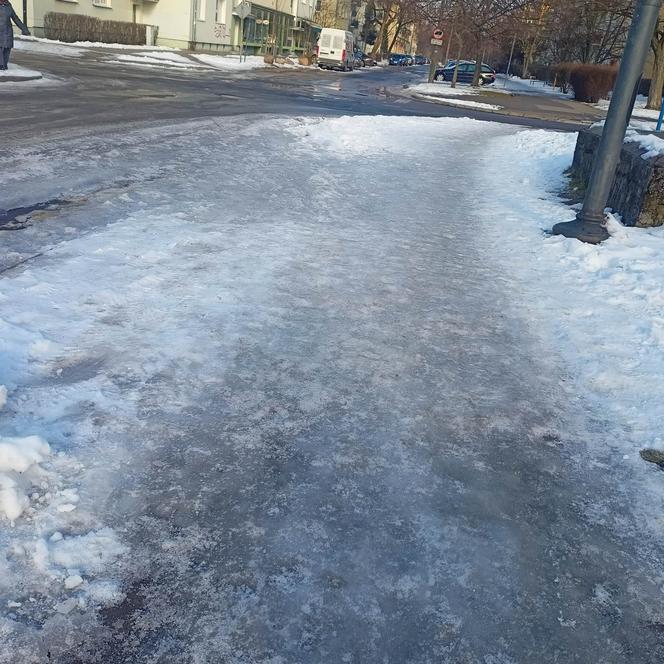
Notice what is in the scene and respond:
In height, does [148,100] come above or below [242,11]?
below

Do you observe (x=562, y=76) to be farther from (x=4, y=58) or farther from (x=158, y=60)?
(x=4, y=58)

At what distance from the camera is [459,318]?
5.21 metres

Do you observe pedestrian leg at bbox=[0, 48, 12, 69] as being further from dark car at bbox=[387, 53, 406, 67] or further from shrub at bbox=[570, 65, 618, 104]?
dark car at bbox=[387, 53, 406, 67]

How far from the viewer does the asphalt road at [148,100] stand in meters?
12.2

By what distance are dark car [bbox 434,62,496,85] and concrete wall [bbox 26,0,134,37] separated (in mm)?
21654

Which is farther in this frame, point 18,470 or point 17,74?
point 17,74

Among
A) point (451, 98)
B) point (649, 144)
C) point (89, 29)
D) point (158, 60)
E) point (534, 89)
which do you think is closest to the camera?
point (649, 144)

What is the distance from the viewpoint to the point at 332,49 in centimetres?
5041

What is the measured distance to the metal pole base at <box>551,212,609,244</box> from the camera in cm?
729

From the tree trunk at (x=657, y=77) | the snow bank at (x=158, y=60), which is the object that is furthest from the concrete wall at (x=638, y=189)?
the tree trunk at (x=657, y=77)

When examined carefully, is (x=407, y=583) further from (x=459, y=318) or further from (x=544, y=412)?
(x=459, y=318)

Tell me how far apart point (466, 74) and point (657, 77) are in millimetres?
17320

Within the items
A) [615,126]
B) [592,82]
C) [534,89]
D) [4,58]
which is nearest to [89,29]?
[4,58]

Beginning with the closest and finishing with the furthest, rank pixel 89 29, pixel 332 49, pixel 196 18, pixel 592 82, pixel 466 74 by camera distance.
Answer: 1. pixel 89 29
2. pixel 592 82
3. pixel 196 18
4. pixel 466 74
5. pixel 332 49
